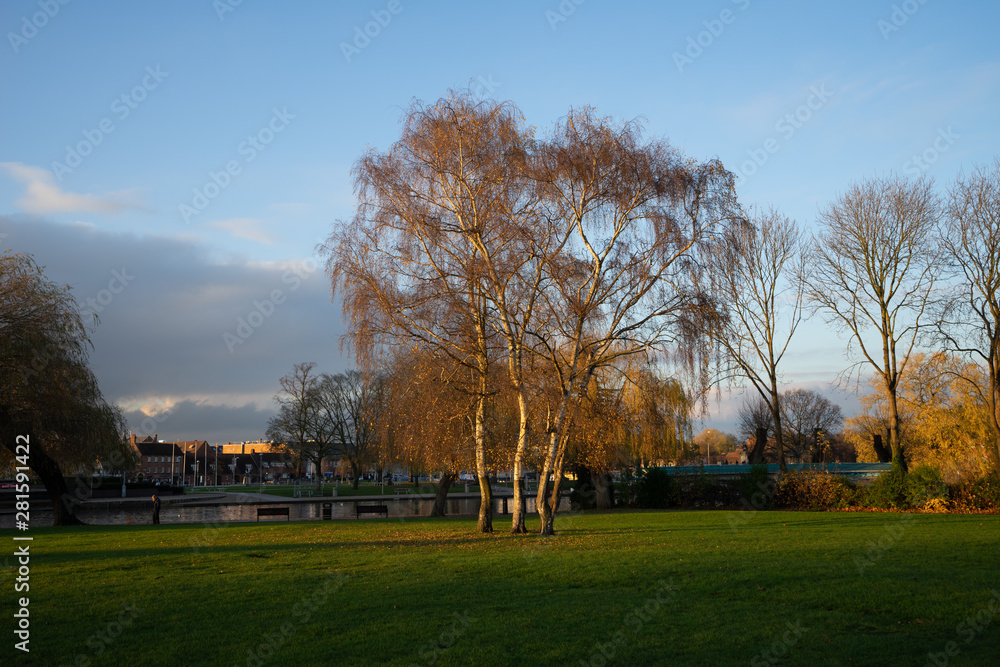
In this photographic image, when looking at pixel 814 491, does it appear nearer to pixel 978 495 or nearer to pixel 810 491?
pixel 810 491

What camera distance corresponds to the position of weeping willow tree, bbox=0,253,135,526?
78.1 ft

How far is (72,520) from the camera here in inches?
1081

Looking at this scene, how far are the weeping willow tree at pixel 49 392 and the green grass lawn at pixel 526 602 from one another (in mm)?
8622

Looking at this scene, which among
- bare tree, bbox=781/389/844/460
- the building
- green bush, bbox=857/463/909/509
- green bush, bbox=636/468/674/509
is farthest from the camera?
the building

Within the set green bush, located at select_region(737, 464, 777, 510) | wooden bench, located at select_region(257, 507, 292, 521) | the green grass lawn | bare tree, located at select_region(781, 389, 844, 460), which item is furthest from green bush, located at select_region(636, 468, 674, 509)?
bare tree, located at select_region(781, 389, 844, 460)

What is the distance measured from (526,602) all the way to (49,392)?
2221 cm

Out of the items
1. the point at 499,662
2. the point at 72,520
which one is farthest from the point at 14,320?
the point at 499,662

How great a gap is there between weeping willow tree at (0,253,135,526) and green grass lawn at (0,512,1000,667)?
8.62m

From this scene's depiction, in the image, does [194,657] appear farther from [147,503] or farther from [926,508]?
[147,503]

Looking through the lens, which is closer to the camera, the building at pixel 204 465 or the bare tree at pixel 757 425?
the bare tree at pixel 757 425

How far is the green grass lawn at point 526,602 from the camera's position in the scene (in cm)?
744

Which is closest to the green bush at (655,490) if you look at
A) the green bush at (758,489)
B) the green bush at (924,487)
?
the green bush at (758,489)

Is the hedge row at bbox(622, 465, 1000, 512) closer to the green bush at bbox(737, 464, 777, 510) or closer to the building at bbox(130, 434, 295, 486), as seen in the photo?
Answer: the green bush at bbox(737, 464, 777, 510)

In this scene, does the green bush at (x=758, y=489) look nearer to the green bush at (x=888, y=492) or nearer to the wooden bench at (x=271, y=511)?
the green bush at (x=888, y=492)
